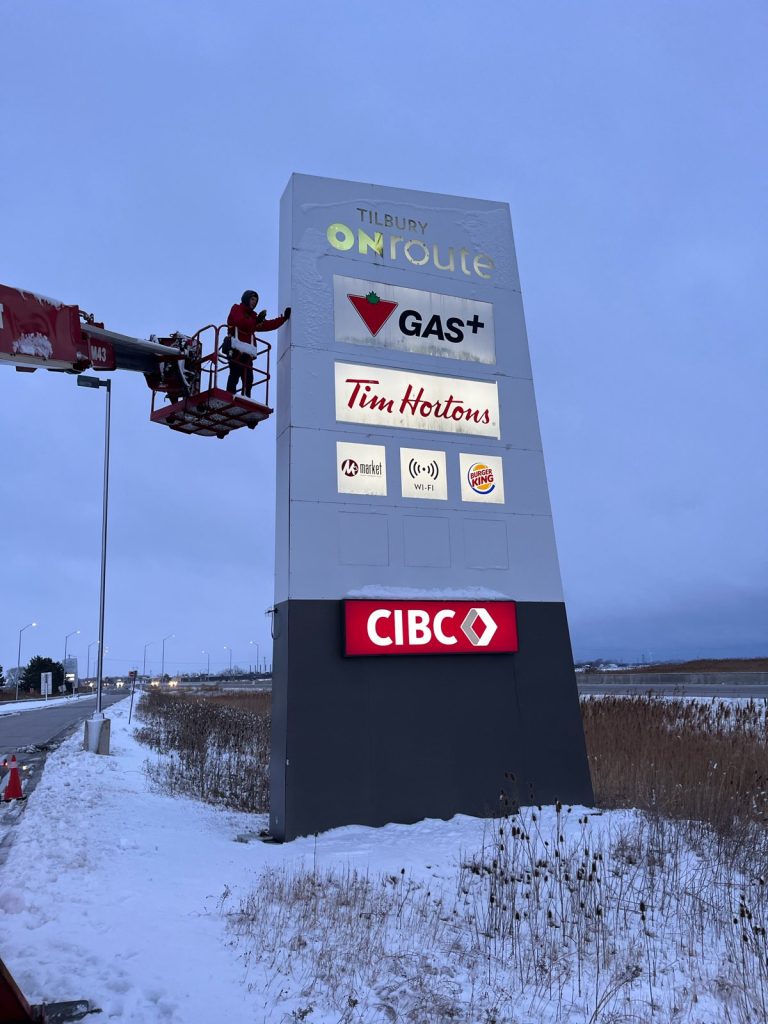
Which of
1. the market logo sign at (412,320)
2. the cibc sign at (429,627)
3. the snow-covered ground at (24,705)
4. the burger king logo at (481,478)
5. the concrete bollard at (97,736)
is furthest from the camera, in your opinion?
the snow-covered ground at (24,705)

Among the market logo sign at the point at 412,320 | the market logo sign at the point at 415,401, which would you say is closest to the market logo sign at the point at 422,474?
the market logo sign at the point at 415,401

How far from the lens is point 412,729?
12.3m

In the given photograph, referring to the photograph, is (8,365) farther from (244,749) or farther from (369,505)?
(244,749)

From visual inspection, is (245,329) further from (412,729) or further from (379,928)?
(379,928)

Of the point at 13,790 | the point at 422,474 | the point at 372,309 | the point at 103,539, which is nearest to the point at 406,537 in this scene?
the point at 422,474

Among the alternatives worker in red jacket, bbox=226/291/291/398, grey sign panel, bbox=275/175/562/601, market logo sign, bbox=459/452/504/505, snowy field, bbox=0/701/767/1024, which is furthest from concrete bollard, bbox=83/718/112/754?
market logo sign, bbox=459/452/504/505

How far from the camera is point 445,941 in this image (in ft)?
22.7

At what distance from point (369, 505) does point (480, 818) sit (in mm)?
5536

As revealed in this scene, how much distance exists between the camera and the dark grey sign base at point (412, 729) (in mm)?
11586

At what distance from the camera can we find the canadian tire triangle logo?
45.1ft

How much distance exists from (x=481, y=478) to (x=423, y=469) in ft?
Result: 4.01

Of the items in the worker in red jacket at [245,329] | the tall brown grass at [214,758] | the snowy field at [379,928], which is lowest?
the snowy field at [379,928]

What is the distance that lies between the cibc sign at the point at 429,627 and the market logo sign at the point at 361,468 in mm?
2000

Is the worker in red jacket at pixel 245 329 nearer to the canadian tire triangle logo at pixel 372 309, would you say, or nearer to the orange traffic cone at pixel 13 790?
the canadian tire triangle logo at pixel 372 309
